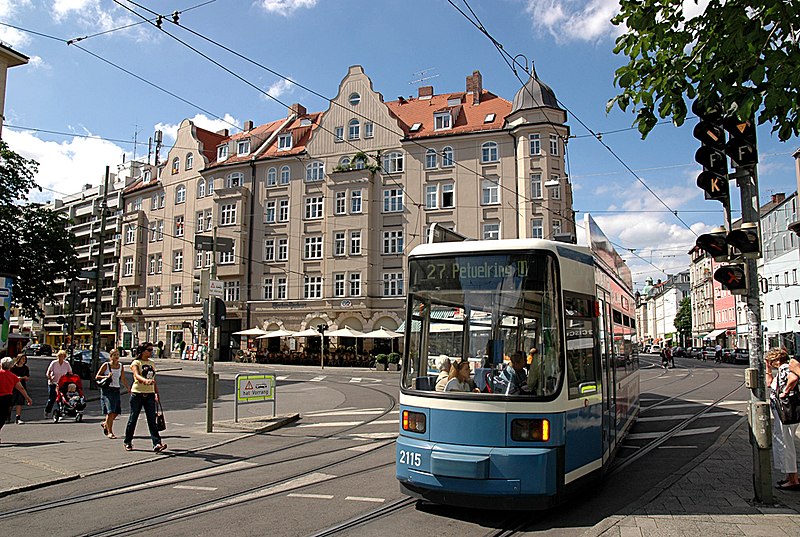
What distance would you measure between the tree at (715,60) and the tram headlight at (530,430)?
3.20m

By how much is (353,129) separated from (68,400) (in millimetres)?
37006

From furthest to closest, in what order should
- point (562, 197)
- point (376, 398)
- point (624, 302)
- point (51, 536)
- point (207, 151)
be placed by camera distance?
point (207, 151) → point (562, 197) → point (376, 398) → point (624, 302) → point (51, 536)

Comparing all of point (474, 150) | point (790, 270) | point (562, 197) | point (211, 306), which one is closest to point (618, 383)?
point (211, 306)

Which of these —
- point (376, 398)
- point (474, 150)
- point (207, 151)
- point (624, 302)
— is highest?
point (207, 151)

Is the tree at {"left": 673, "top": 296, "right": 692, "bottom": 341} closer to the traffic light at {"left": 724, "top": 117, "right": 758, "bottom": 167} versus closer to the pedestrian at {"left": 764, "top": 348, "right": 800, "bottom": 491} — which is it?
the pedestrian at {"left": 764, "top": 348, "right": 800, "bottom": 491}

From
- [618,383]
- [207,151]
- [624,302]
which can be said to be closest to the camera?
[618,383]

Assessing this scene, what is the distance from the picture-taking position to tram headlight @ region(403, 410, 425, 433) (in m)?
7.14

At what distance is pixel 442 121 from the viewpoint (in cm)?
4859

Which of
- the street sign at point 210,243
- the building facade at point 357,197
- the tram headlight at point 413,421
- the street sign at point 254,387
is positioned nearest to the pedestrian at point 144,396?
the street sign at point 210,243

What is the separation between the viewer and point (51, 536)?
637cm

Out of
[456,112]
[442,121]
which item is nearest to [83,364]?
[442,121]

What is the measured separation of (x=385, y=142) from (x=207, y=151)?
19994 mm

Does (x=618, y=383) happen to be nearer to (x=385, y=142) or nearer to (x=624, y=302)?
(x=624, y=302)

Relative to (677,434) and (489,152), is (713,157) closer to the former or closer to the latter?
(677,434)
